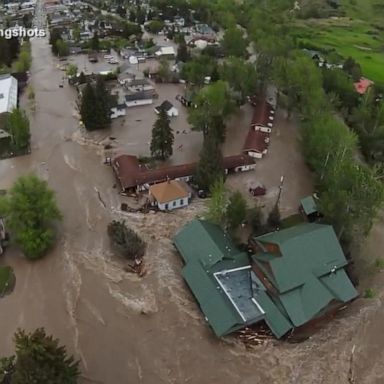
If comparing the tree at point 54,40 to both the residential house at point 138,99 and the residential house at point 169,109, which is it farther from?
the residential house at point 169,109

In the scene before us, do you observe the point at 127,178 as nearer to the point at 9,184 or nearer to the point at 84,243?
the point at 84,243

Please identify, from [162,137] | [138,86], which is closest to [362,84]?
[138,86]

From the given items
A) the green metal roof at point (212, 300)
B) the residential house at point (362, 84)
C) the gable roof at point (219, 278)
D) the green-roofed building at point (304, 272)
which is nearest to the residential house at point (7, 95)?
the gable roof at point (219, 278)

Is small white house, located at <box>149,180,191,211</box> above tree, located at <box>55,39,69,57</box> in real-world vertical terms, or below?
below

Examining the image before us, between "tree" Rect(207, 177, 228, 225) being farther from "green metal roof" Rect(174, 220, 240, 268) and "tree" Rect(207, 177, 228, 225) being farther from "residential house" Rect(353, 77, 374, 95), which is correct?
"residential house" Rect(353, 77, 374, 95)

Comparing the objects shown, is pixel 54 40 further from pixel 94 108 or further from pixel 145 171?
pixel 145 171

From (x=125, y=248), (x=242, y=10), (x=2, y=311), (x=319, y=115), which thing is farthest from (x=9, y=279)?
(x=242, y=10)

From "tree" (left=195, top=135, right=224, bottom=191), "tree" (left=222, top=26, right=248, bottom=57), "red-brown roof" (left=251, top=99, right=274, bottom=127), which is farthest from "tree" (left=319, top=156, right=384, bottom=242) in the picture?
"tree" (left=222, top=26, right=248, bottom=57)
